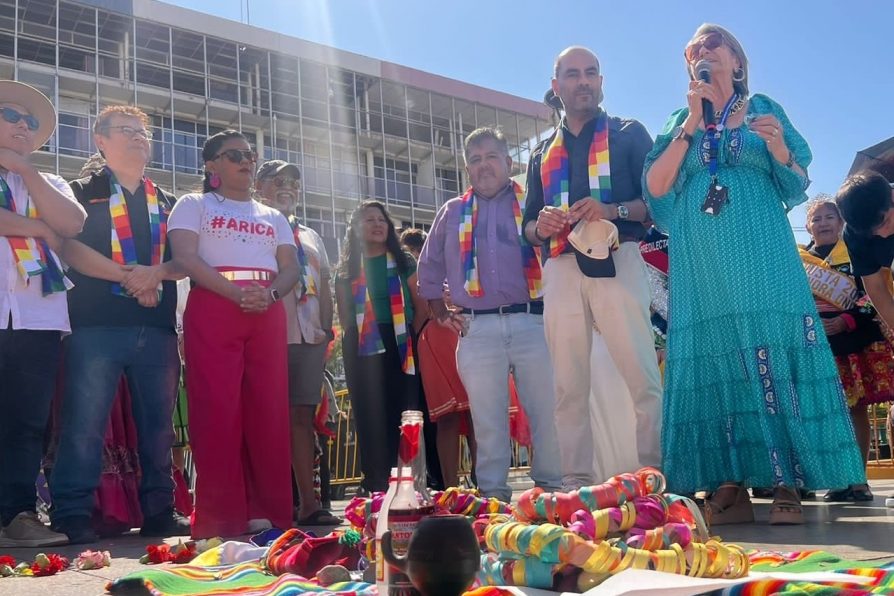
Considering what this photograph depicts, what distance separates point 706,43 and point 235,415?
266 cm

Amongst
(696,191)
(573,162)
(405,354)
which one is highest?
(573,162)

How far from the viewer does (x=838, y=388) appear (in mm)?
3434

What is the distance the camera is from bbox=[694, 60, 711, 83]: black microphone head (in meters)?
3.62

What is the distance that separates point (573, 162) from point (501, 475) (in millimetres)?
1544

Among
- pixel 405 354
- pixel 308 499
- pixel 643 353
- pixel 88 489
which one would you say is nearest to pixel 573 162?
pixel 643 353

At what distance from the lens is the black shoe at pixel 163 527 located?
14.3 ft

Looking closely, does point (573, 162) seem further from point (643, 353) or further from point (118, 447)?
point (118, 447)

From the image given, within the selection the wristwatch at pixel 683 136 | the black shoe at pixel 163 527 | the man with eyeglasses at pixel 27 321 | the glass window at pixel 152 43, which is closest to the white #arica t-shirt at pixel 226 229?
the man with eyeglasses at pixel 27 321

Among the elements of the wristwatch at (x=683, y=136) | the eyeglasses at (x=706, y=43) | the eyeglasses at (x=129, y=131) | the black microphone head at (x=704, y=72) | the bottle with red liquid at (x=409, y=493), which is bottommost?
the bottle with red liquid at (x=409, y=493)

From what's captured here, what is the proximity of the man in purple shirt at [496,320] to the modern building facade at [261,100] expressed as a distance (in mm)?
22765

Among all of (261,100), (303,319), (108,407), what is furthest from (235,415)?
(261,100)

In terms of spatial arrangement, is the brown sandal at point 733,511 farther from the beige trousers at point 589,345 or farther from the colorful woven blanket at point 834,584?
the colorful woven blanket at point 834,584

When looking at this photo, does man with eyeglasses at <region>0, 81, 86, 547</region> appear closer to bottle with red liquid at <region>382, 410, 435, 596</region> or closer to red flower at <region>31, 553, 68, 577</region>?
red flower at <region>31, 553, 68, 577</region>

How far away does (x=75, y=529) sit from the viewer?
158 inches
